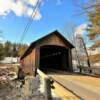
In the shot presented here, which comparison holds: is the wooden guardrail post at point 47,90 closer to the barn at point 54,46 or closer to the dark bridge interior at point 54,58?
the barn at point 54,46

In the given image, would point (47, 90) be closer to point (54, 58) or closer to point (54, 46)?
point (54, 46)

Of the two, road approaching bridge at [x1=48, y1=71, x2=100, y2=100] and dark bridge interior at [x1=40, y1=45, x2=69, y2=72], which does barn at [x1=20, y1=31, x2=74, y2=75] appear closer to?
dark bridge interior at [x1=40, y1=45, x2=69, y2=72]

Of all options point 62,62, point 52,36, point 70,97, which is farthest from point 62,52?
point 70,97

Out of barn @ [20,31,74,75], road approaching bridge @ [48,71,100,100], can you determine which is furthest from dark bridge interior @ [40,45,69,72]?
road approaching bridge @ [48,71,100,100]

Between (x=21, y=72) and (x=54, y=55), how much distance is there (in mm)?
5957

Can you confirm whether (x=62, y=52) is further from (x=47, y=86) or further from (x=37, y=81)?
(x=47, y=86)

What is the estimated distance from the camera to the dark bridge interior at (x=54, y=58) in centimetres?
2135

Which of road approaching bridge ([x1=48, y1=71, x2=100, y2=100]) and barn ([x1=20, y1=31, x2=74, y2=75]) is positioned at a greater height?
barn ([x1=20, y1=31, x2=74, y2=75])

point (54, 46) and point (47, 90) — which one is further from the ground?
point (54, 46)

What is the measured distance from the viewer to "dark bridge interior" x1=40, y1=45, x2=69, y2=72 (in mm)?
21352

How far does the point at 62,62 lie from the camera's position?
877 inches

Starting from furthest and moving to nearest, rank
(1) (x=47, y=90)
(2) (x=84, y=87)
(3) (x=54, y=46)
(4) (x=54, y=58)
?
(4) (x=54, y=58) → (3) (x=54, y=46) → (2) (x=84, y=87) → (1) (x=47, y=90)

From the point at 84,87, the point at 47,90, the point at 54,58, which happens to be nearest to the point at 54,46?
the point at 54,58

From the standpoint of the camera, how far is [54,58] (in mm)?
27000
